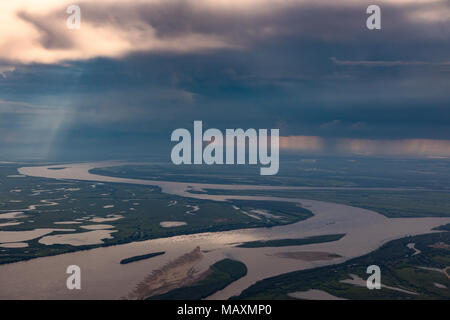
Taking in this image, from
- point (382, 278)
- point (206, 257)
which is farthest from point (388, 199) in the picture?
point (206, 257)

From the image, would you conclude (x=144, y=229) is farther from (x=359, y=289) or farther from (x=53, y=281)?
(x=359, y=289)

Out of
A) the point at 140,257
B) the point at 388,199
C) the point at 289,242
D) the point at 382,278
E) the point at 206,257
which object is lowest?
the point at 382,278

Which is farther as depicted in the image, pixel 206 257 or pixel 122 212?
pixel 122 212

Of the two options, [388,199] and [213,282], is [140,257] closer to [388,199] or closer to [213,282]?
[213,282]

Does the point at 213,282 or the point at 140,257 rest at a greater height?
A: the point at 140,257

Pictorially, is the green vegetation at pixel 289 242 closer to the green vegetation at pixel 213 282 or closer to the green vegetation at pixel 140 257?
the green vegetation at pixel 213 282

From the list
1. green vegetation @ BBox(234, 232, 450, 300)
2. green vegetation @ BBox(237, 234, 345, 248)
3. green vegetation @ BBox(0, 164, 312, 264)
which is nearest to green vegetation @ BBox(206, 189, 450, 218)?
green vegetation @ BBox(0, 164, 312, 264)
